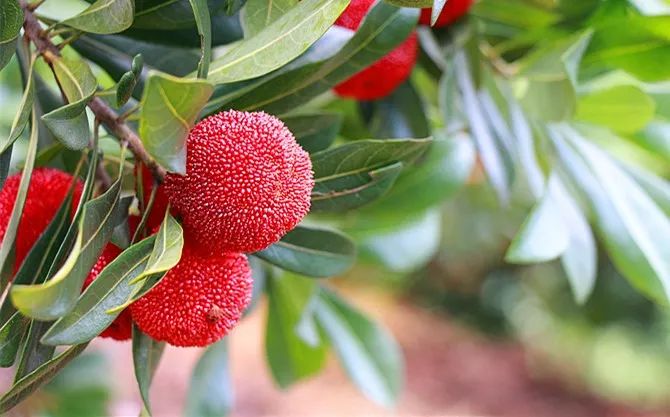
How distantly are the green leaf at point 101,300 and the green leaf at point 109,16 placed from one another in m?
0.10

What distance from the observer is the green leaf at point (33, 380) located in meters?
0.35

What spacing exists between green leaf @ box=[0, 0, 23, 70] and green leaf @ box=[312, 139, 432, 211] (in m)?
0.16

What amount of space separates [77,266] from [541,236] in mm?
339

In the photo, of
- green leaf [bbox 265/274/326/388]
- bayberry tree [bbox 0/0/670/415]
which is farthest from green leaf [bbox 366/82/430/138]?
green leaf [bbox 265/274/326/388]

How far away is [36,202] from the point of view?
419 mm

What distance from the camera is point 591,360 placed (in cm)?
350

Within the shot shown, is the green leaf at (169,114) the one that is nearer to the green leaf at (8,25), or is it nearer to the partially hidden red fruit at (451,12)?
the green leaf at (8,25)

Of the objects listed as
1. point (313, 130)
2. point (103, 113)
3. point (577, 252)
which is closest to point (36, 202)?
point (103, 113)

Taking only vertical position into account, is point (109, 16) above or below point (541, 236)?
above

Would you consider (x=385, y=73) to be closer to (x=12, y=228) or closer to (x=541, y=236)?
(x=541, y=236)

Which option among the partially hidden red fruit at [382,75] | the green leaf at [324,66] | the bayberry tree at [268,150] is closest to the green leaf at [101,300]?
the bayberry tree at [268,150]

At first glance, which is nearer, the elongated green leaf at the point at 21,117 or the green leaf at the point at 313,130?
the elongated green leaf at the point at 21,117

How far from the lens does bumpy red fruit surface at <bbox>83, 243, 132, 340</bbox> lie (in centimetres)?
39

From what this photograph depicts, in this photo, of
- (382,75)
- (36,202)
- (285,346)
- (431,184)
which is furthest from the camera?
(285,346)
